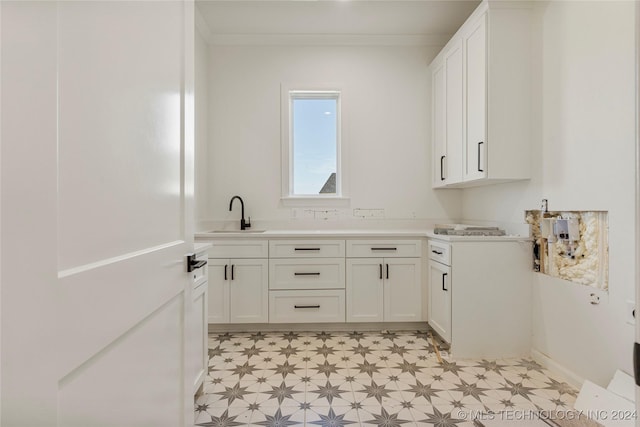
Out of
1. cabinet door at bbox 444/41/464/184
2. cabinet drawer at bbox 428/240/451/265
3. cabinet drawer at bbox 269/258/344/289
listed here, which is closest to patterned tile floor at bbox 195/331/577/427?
cabinet drawer at bbox 269/258/344/289

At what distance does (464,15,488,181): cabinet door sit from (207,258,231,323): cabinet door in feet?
7.12

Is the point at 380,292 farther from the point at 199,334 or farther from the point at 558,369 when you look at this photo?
the point at 199,334

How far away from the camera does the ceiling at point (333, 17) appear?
114 inches

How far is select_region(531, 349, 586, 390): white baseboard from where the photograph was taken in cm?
197

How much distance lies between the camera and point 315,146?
354 cm

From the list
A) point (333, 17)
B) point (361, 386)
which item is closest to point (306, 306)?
point (361, 386)

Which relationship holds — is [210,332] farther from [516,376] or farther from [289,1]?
[289,1]

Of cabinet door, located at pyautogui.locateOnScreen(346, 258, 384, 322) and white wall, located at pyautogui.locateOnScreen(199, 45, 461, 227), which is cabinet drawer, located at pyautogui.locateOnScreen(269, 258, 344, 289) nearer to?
cabinet door, located at pyautogui.locateOnScreen(346, 258, 384, 322)

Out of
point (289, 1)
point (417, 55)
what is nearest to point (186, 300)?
point (289, 1)

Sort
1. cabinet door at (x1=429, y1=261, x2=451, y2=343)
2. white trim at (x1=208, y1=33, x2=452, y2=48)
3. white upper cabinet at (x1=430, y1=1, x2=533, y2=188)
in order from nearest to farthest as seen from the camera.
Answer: white upper cabinet at (x1=430, y1=1, x2=533, y2=188), cabinet door at (x1=429, y1=261, x2=451, y2=343), white trim at (x1=208, y1=33, x2=452, y2=48)

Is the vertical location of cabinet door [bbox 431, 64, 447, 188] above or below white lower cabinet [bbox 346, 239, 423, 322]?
above

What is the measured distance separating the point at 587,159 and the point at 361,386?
1878mm

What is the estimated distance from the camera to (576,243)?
200 centimetres

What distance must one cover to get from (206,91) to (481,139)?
2588mm
